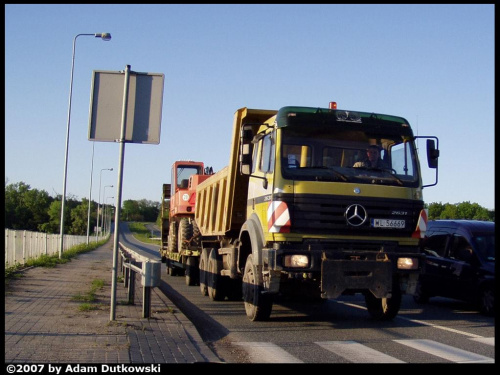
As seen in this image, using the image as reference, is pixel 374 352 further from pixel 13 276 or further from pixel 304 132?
pixel 13 276

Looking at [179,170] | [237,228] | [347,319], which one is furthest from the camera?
[179,170]

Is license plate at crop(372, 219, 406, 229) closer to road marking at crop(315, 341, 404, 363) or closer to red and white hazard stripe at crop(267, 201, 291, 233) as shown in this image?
red and white hazard stripe at crop(267, 201, 291, 233)

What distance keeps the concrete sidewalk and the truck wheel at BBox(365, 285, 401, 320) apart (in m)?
3.41

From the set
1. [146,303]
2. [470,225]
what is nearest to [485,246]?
[470,225]

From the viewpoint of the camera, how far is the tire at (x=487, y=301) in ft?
39.5

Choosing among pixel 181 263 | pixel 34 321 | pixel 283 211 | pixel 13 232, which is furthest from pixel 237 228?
pixel 13 232

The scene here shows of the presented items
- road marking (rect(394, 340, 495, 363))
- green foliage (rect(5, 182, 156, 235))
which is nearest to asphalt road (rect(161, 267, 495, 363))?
road marking (rect(394, 340, 495, 363))

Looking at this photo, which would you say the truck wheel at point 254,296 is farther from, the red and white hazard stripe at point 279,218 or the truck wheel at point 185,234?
the truck wheel at point 185,234

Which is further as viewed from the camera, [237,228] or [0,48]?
[237,228]

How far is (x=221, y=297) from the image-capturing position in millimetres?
14531

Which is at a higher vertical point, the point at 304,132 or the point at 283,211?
the point at 304,132

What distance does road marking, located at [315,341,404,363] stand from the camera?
7605 millimetres

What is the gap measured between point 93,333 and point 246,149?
3.83 meters

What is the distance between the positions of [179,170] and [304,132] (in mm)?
14709
